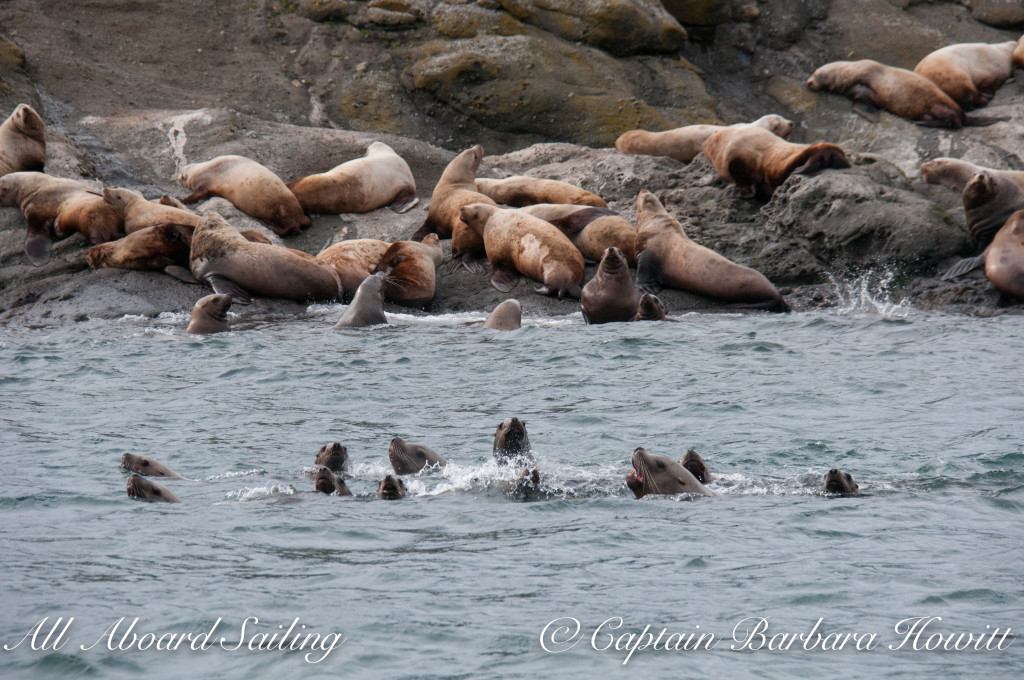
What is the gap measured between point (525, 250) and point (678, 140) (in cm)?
523

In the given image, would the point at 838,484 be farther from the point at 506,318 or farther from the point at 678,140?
the point at 678,140

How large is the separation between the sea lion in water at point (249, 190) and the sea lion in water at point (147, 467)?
27.9 feet

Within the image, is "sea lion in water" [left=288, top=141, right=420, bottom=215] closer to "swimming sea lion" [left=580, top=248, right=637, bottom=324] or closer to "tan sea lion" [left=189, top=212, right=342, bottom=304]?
"tan sea lion" [left=189, top=212, right=342, bottom=304]

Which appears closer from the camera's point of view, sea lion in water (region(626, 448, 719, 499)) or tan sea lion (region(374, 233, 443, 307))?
sea lion in water (region(626, 448, 719, 499))

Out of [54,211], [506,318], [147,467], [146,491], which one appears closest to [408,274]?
[506,318]

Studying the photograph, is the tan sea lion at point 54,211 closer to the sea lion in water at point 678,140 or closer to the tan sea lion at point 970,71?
the sea lion in water at point 678,140

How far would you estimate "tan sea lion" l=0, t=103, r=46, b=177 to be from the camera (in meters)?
15.1

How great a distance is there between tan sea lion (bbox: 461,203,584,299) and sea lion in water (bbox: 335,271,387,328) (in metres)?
1.76

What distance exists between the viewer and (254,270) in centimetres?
1246

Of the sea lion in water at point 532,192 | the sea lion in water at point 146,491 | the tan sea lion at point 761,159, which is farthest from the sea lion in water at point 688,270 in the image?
the sea lion in water at point 146,491

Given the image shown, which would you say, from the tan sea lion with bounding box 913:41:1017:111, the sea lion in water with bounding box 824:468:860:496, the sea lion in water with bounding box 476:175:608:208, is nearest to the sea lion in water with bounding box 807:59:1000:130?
the tan sea lion with bounding box 913:41:1017:111

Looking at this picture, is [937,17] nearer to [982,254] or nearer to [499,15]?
[499,15]

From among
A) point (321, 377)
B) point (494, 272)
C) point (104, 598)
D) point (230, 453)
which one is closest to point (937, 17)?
point (494, 272)

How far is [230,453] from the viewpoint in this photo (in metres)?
7.07
